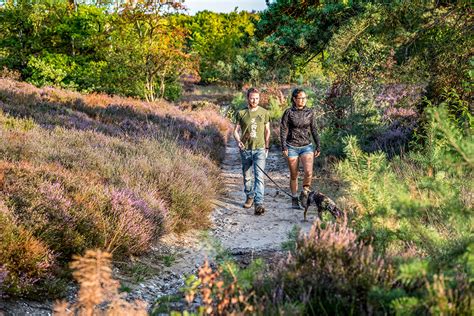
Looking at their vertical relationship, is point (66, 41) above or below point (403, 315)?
above

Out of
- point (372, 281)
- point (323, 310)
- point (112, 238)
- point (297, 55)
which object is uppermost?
point (297, 55)

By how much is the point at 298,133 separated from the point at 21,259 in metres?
4.87

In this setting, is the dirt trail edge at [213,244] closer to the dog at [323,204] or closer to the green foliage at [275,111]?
the dog at [323,204]

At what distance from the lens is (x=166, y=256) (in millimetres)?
5121

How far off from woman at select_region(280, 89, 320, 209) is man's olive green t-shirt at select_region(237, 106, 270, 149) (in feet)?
1.19

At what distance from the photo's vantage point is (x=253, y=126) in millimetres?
7270

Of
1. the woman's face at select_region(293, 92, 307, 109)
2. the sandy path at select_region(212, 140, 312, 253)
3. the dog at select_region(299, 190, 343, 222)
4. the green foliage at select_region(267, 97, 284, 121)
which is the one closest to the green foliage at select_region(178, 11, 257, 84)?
the green foliage at select_region(267, 97, 284, 121)

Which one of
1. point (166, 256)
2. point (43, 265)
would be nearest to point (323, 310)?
point (43, 265)

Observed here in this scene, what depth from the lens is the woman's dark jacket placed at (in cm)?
714

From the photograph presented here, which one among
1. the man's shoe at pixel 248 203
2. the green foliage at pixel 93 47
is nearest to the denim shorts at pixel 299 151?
the man's shoe at pixel 248 203

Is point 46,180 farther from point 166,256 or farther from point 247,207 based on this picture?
point 247,207

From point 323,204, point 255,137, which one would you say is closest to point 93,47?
point 255,137

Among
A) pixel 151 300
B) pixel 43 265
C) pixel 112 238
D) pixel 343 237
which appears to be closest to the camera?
pixel 343 237

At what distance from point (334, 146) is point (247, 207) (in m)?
3.60
